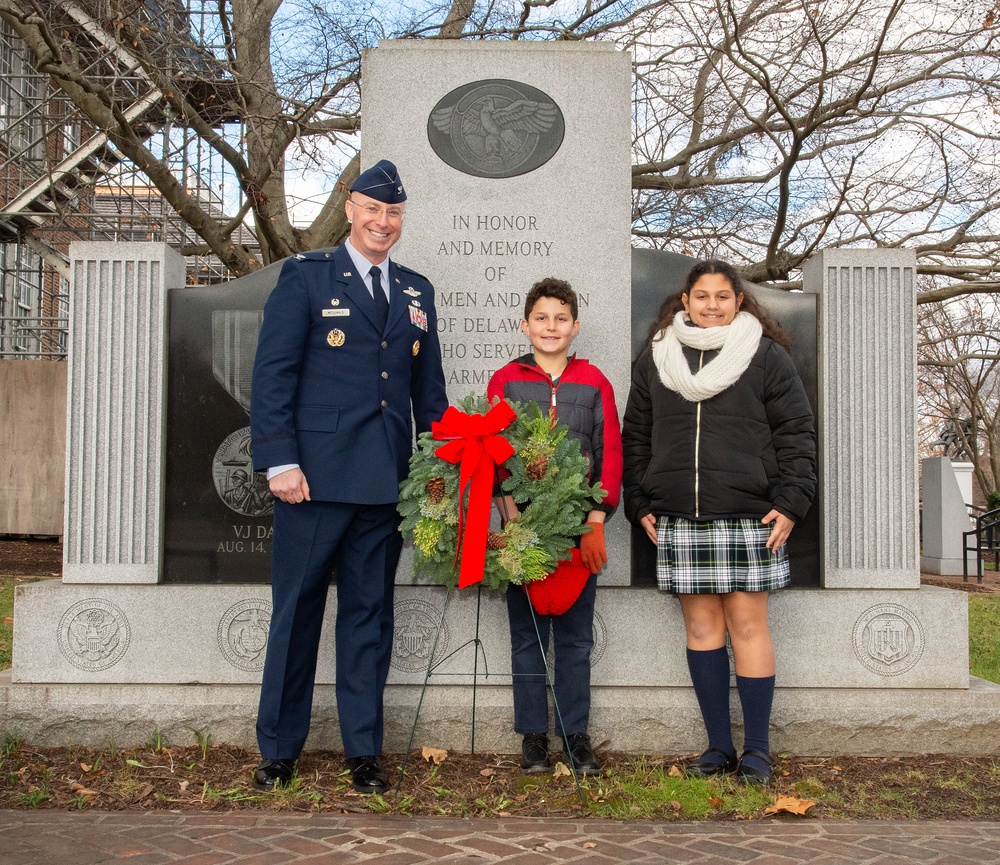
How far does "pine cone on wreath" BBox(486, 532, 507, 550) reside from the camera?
3920 mm

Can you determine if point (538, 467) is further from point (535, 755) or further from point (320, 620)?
point (535, 755)

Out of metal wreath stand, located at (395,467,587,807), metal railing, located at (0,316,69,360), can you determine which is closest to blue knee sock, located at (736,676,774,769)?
metal wreath stand, located at (395,467,587,807)

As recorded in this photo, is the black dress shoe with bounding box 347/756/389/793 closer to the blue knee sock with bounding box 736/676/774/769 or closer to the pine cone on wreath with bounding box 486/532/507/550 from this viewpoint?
the pine cone on wreath with bounding box 486/532/507/550

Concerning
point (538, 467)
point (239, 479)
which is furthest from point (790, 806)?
point (239, 479)

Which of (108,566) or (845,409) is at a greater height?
(845,409)

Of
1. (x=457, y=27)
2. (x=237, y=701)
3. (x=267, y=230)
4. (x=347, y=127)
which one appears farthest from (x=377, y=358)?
(x=457, y=27)

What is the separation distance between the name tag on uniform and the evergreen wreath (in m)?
0.49

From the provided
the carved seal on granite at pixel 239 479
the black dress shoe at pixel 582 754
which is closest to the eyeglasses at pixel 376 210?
the carved seal on granite at pixel 239 479

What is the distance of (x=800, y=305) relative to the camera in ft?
16.5

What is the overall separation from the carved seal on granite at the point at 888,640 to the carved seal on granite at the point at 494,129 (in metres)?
2.79

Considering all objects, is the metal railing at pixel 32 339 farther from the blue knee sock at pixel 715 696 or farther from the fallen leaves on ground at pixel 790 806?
the fallen leaves on ground at pixel 790 806

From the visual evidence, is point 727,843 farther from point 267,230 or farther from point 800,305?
point 267,230

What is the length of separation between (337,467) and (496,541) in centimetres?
70

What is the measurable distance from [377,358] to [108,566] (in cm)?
185
